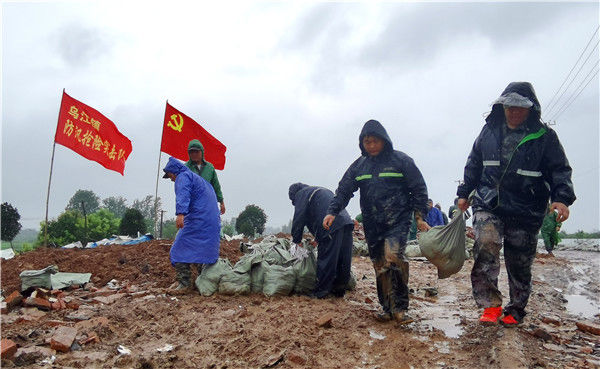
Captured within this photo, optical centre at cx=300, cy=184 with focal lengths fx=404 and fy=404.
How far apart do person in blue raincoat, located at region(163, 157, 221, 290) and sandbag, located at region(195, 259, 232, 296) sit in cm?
9

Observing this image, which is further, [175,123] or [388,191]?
[175,123]

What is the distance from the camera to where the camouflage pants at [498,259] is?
318cm

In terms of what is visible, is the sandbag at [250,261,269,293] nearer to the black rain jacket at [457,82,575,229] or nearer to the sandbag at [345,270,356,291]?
the sandbag at [345,270,356,291]

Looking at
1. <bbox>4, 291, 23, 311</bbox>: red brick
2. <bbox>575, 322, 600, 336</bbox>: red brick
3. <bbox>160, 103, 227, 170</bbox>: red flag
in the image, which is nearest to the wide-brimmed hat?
<bbox>575, 322, 600, 336</bbox>: red brick

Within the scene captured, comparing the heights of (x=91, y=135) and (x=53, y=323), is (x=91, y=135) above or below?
above

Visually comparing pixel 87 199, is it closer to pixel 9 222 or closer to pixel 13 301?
pixel 9 222

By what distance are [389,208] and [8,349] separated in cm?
297

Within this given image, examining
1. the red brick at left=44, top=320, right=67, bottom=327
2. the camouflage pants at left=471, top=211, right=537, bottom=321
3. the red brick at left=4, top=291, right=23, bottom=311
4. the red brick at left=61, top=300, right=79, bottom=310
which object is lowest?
the red brick at left=44, top=320, right=67, bottom=327

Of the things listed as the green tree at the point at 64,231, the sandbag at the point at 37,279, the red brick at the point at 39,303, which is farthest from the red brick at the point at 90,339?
the green tree at the point at 64,231

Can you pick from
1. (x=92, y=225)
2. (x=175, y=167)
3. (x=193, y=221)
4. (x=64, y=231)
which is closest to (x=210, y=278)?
(x=193, y=221)

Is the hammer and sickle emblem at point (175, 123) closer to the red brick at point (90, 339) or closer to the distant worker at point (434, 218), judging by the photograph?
the red brick at point (90, 339)

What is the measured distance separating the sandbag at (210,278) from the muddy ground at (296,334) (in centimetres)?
19

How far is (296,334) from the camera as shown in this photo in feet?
10.0

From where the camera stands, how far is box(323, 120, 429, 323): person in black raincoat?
3582 millimetres
